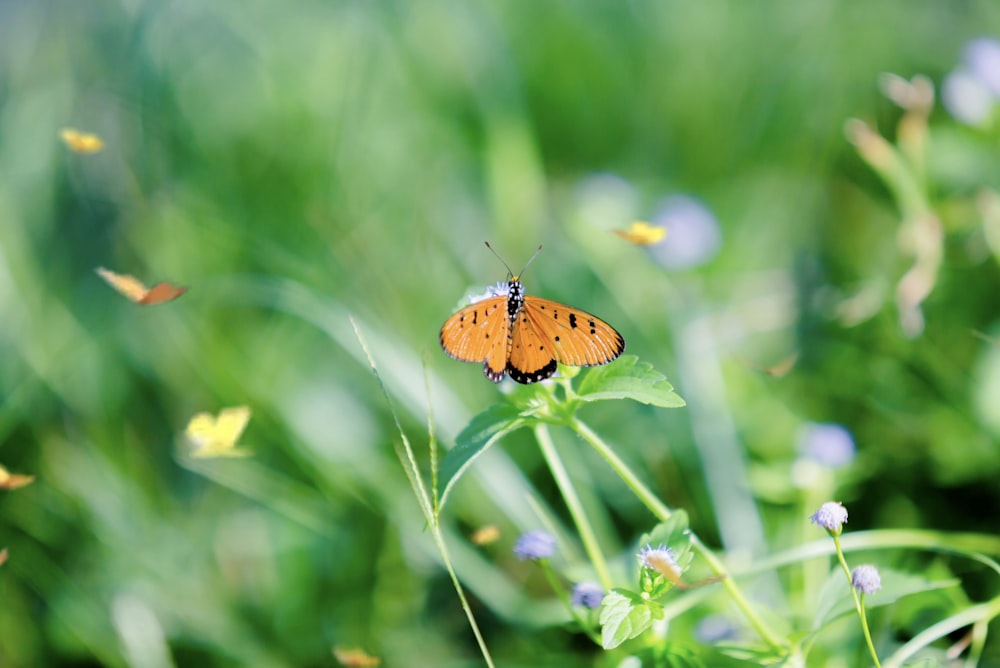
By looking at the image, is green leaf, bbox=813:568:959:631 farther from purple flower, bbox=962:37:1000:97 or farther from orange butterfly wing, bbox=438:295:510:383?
purple flower, bbox=962:37:1000:97

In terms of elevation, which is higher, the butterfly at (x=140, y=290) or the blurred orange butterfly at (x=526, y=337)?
the butterfly at (x=140, y=290)

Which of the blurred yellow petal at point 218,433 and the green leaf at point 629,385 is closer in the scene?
the green leaf at point 629,385

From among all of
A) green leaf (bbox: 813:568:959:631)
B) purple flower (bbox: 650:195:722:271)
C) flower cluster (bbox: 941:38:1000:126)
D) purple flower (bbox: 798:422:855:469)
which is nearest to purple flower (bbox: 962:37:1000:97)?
flower cluster (bbox: 941:38:1000:126)

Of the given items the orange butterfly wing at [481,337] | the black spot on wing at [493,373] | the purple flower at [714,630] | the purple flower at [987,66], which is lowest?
the purple flower at [714,630]

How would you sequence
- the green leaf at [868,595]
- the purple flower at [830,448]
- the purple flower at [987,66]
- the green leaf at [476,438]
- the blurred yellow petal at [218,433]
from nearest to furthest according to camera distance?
the green leaf at [476,438]
the green leaf at [868,595]
the blurred yellow petal at [218,433]
the purple flower at [830,448]
the purple flower at [987,66]

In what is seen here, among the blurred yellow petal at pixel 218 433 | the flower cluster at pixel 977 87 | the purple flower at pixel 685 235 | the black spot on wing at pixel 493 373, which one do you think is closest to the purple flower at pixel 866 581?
the black spot on wing at pixel 493 373

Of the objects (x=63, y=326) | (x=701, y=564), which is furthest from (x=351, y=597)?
(x=63, y=326)

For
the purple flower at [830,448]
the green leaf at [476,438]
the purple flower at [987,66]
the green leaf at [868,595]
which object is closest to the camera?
the green leaf at [476,438]

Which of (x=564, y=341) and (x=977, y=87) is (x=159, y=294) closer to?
(x=564, y=341)

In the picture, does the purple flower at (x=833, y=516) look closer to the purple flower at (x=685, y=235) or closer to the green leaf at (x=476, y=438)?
the green leaf at (x=476, y=438)
